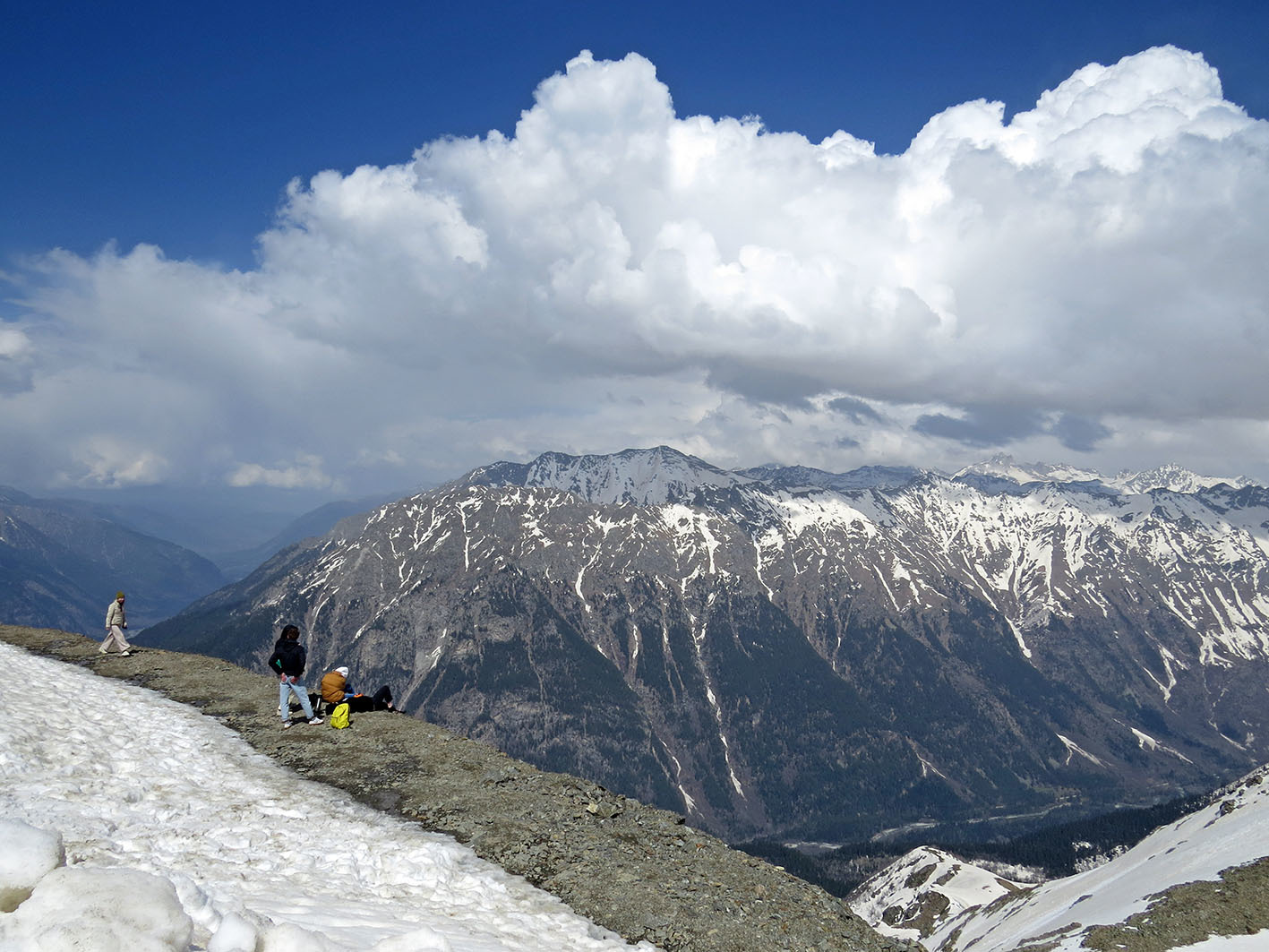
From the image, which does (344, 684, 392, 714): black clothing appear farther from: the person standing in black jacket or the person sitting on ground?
the person standing in black jacket

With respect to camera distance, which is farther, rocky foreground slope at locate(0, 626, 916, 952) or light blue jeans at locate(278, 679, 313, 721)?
light blue jeans at locate(278, 679, 313, 721)

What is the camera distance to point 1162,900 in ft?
278

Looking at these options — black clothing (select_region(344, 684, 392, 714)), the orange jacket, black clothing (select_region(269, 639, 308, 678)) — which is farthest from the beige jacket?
black clothing (select_region(269, 639, 308, 678))

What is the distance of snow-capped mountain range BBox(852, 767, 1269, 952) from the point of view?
70250 mm

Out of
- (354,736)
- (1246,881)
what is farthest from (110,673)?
(1246,881)

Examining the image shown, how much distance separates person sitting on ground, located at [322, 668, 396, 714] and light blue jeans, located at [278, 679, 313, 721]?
0.97 meters

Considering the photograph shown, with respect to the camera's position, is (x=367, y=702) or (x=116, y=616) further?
(x=116, y=616)

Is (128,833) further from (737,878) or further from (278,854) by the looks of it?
(737,878)

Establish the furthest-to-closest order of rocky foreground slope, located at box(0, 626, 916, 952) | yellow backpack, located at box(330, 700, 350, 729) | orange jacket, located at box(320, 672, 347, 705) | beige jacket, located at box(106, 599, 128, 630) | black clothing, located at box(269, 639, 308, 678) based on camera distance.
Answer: beige jacket, located at box(106, 599, 128, 630) < orange jacket, located at box(320, 672, 347, 705) < yellow backpack, located at box(330, 700, 350, 729) < black clothing, located at box(269, 639, 308, 678) < rocky foreground slope, located at box(0, 626, 916, 952)

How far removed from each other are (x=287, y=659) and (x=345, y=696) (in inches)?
171

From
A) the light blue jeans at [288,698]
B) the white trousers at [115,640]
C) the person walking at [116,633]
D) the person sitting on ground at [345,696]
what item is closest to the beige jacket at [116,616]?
the person walking at [116,633]

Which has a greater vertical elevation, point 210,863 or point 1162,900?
point 210,863

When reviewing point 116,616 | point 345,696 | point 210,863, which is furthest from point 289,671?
point 116,616

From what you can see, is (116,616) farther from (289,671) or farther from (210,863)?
(210,863)
